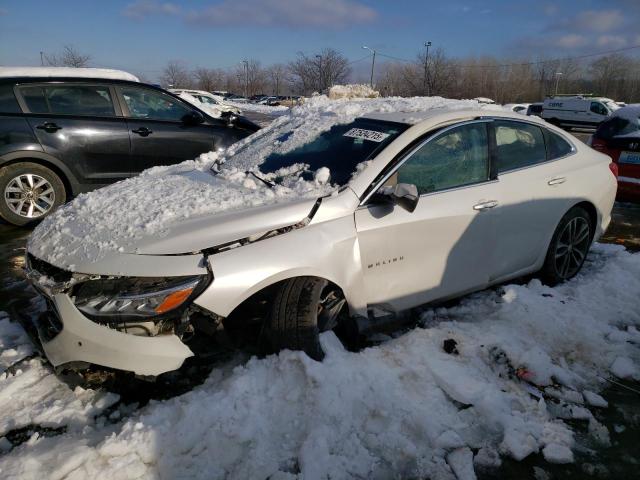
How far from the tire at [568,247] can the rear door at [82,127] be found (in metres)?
4.93

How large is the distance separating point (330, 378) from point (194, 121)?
193 inches

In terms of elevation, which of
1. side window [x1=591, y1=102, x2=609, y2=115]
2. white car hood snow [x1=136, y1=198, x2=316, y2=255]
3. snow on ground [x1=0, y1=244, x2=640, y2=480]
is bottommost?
side window [x1=591, y1=102, x2=609, y2=115]

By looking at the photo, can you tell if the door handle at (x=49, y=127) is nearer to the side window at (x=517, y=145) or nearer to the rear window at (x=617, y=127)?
the side window at (x=517, y=145)

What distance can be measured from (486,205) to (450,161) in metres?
0.39

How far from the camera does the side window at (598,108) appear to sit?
2698 centimetres

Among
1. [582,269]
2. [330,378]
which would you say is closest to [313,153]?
[330,378]

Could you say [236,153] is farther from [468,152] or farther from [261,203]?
[468,152]

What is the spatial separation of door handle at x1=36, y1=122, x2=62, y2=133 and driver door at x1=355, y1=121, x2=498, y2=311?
15.1 feet

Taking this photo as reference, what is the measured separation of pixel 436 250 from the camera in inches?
123

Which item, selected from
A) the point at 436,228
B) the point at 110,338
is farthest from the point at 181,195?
the point at 436,228

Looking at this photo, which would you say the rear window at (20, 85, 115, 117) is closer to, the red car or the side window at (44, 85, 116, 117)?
the side window at (44, 85, 116, 117)

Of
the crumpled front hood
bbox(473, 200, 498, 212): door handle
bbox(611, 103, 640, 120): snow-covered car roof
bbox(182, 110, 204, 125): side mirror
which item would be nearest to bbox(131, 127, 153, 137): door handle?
bbox(182, 110, 204, 125): side mirror

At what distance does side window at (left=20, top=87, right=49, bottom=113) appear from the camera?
571cm

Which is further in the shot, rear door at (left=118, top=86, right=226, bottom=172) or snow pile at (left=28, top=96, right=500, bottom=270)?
rear door at (left=118, top=86, right=226, bottom=172)
